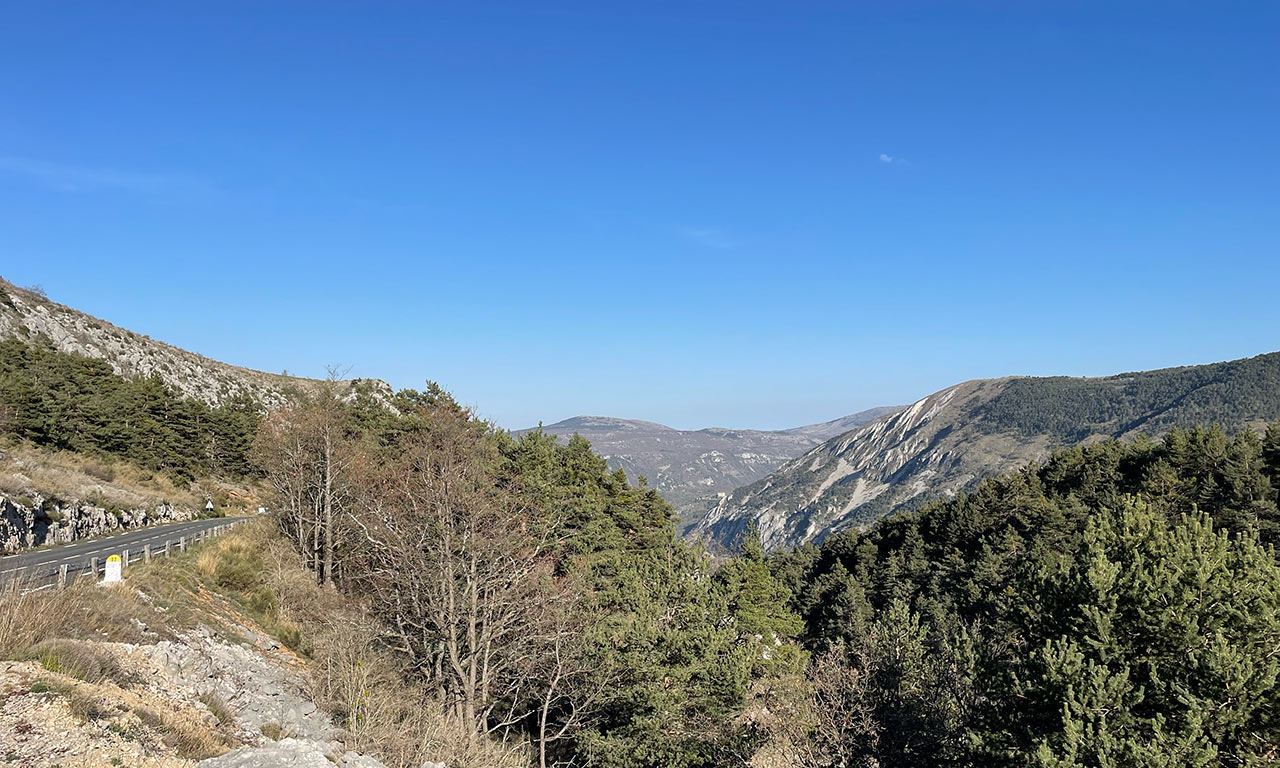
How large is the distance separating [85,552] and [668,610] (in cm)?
2320

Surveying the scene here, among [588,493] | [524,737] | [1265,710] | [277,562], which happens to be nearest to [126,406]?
[277,562]

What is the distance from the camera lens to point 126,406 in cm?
4591

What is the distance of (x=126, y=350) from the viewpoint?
79.1m

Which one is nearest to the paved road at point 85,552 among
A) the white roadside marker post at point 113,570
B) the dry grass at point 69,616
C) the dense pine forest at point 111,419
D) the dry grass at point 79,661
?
the white roadside marker post at point 113,570

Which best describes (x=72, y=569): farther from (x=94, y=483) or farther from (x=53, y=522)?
(x=94, y=483)

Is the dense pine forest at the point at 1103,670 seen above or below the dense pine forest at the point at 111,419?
below

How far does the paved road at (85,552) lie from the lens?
19.3 meters

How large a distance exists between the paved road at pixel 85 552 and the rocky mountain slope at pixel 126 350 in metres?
40.0

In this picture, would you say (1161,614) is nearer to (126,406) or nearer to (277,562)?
(277,562)

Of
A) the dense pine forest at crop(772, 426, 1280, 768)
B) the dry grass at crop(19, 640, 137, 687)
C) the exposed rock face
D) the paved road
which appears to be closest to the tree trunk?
the paved road

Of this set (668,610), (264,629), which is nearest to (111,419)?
(264,629)

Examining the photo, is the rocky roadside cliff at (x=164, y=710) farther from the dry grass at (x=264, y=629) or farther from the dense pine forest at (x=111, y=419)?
the dense pine forest at (x=111, y=419)

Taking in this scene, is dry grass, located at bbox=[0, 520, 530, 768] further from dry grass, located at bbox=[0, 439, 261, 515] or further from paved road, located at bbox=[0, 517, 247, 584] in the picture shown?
dry grass, located at bbox=[0, 439, 261, 515]

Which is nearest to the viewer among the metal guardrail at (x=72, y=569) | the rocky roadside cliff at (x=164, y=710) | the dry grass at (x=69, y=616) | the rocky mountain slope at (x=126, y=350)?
the rocky roadside cliff at (x=164, y=710)
